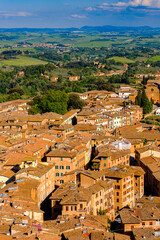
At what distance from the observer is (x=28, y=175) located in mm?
28406

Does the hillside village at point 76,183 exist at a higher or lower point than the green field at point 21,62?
lower

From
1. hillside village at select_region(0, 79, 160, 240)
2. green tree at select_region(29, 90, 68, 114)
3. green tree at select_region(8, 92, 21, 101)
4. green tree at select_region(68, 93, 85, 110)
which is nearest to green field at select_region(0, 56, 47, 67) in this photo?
green tree at select_region(8, 92, 21, 101)

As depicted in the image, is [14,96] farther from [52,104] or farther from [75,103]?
[52,104]

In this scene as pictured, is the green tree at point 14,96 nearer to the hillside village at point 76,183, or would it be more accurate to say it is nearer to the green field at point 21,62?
the hillside village at point 76,183

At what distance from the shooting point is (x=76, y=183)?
28781 millimetres

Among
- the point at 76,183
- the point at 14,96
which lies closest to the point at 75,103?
the point at 14,96

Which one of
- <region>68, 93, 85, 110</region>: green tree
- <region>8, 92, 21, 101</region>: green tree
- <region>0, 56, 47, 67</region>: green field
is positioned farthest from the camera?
<region>0, 56, 47, 67</region>: green field

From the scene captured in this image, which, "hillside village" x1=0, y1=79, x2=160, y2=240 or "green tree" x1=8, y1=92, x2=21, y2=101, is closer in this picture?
"hillside village" x1=0, y1=79, x2=160, y2=240

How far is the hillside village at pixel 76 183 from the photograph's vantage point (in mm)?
23531

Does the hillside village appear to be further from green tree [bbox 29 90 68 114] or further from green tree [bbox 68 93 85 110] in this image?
green tree [bbox 68 93 85 110]

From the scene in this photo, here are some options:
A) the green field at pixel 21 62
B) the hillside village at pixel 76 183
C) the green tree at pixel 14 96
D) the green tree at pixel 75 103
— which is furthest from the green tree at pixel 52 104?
the green field at pixel 21 62

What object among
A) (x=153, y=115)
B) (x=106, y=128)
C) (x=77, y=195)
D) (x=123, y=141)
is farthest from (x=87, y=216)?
(x=153, y=115)

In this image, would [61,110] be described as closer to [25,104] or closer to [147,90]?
[25,104]

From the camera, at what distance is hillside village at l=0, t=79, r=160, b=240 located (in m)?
23.5
